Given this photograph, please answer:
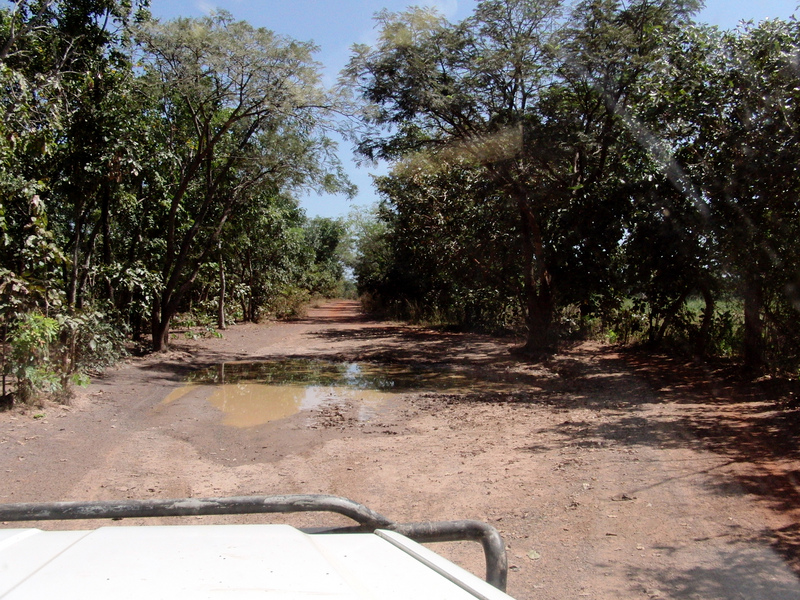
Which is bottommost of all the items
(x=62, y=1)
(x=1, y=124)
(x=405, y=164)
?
(x=1, y=124)

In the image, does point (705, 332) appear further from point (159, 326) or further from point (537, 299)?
point (159, 326)

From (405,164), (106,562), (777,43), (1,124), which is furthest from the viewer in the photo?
(405,164)

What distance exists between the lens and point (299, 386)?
1252cm

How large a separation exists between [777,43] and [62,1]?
11.3 meters

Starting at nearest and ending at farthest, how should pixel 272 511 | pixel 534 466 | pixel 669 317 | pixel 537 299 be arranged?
pixel 272 511, pixel 534 466, pixel 669 317, pixel 537 299

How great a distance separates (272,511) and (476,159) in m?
13.3

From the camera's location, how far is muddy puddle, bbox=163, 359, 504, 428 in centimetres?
1023

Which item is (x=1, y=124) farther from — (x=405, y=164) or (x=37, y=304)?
(x=405, y=164)

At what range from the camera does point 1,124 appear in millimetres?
8094

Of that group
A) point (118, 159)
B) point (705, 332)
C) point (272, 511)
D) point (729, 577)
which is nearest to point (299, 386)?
point (118, 159)

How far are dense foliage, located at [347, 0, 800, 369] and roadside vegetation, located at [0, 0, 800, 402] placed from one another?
0.04 metres

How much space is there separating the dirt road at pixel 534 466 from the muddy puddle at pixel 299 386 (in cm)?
→ 36

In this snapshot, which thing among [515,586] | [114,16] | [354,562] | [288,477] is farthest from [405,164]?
[354,562]

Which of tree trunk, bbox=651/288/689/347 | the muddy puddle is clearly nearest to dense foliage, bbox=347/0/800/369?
tree trunk, bbox=651/288/689/347
